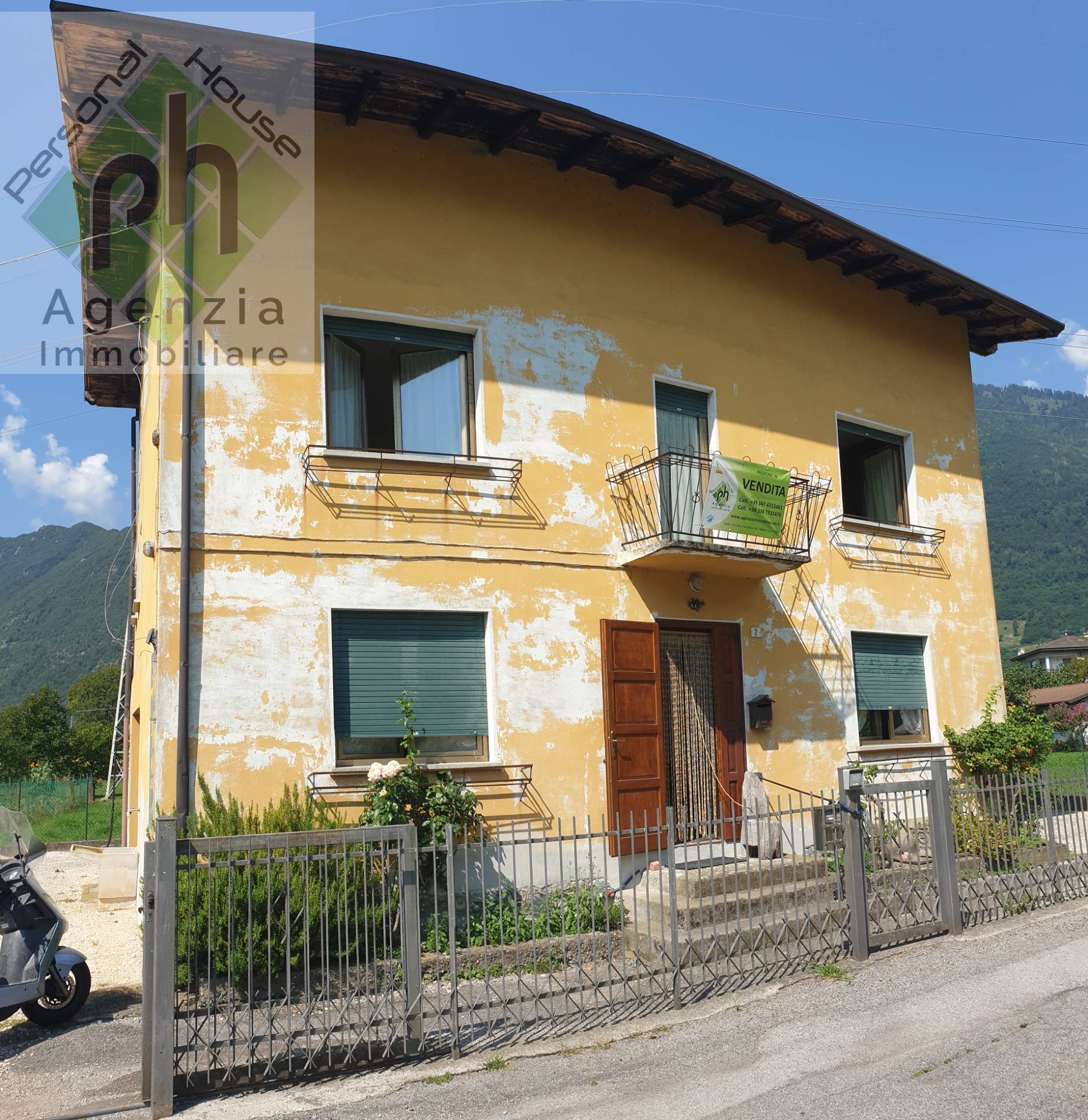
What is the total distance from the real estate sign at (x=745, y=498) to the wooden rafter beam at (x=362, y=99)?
5.06m

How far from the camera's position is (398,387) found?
1034 cm

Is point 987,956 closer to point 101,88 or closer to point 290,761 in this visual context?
point 290,761

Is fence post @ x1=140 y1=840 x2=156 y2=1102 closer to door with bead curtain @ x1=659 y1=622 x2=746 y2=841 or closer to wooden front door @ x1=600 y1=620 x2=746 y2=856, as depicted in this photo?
wooden front door @ x1=600 y1=620 x2=746 y2=856

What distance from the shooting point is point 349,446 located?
9.91 m

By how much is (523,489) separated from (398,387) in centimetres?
164

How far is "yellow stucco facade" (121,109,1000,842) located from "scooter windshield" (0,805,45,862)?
1096 mm

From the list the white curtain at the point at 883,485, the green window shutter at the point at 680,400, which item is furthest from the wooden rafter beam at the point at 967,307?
the green window shutter at the point at 680,400

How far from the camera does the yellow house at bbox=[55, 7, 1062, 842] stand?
9.03 meters

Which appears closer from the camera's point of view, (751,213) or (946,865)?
(946,865)

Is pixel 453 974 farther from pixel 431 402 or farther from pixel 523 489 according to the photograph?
pixel 431 402

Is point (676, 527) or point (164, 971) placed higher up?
point (676, 527)

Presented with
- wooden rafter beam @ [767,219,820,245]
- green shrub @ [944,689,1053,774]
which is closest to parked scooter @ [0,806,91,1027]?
wooden rafter beam @ [767,219,820,245]

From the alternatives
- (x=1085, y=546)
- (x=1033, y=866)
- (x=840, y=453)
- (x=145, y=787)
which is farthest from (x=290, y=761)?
(x=1085, y=546)

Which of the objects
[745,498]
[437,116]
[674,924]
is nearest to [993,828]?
[745,498]
